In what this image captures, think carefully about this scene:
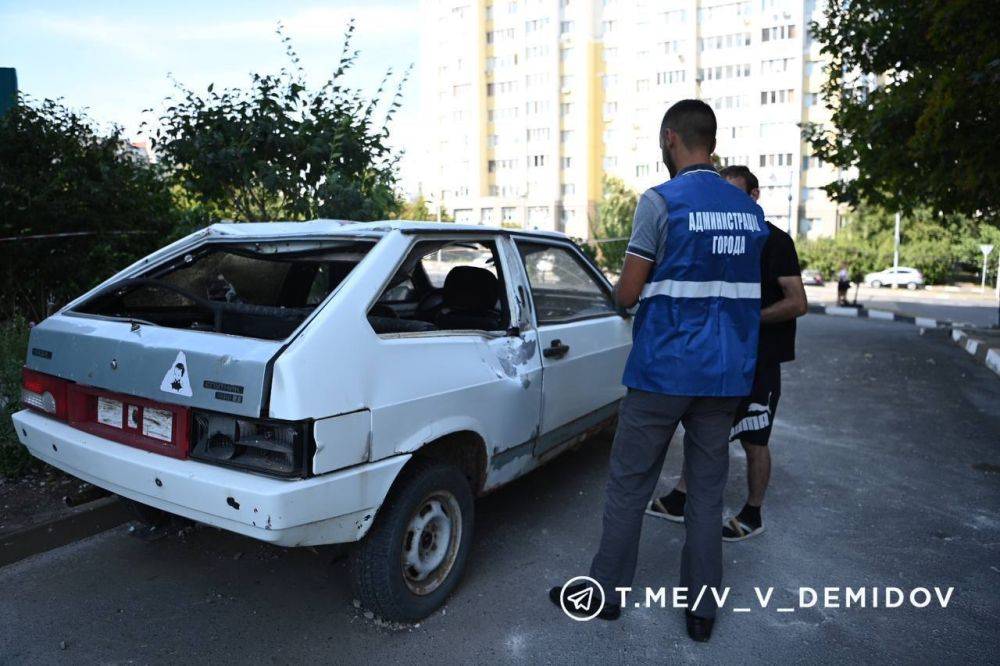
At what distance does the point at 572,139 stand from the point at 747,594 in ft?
239

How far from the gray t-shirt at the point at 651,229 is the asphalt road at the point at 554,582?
154cm

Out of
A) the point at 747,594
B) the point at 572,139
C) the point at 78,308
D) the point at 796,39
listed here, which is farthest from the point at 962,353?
the point at 572,139

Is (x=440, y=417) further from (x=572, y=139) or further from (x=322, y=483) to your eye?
(x=572, y=139)

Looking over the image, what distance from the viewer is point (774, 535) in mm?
3920

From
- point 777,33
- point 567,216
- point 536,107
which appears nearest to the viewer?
point 777,33

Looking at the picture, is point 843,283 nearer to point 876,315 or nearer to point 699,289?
point 876,315

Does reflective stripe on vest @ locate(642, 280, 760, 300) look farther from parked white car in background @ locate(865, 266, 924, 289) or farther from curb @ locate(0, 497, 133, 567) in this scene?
parked white car in background @ locate(865, 266, 924, 289)

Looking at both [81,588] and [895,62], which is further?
[895,62]

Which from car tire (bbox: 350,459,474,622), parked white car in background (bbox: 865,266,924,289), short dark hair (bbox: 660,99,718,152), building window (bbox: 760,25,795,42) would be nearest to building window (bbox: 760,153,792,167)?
building window (bbox: 760,25,795,42)

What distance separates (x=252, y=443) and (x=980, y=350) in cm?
1122

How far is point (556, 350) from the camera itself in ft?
12.4

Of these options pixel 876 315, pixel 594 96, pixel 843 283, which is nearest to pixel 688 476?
pixel 876 315

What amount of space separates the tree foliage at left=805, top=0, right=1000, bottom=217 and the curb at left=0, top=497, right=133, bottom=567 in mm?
6615

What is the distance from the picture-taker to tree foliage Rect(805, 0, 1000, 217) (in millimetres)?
6605
